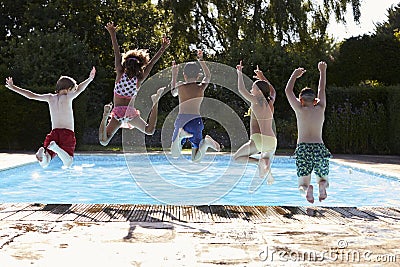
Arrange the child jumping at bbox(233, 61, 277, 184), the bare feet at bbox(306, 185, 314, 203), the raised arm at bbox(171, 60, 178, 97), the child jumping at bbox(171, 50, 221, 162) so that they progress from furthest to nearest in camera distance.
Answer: the child jumping at bbox(171, 50, 221, 162) < the raised arm at bbox(171, 60, 178, 97) < the child jumping at bbox(233, 61, 277, 184) < the bare feet at bbox(306, 185, 314, 203)

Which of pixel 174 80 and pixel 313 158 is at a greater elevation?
pixel 174 80

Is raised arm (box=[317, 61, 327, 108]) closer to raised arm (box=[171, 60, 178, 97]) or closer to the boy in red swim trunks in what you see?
raised arm (box=[171, 60, 178, 97])

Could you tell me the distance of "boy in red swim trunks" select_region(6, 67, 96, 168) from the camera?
21.4ft

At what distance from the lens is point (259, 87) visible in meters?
6.42

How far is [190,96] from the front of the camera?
279 inches

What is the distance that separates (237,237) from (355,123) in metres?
11.9

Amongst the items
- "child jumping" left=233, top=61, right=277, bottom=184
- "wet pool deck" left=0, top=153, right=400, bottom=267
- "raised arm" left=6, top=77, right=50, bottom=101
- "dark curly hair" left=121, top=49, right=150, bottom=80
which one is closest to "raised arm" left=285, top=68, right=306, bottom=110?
"child jumping" left=233, top=61, right=277, bottom=184

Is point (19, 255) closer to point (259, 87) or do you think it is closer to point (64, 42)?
point (259, 87)

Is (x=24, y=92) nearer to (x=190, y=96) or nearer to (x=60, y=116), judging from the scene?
(x=60, y=116)

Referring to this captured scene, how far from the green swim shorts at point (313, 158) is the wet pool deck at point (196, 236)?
393 millimetres

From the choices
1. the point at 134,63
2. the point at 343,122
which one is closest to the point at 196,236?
the point at 134,63

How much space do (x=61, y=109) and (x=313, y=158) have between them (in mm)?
2897

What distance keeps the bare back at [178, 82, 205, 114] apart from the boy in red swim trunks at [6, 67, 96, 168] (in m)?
1.22

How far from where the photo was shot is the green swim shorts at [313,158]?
18.5 feet
